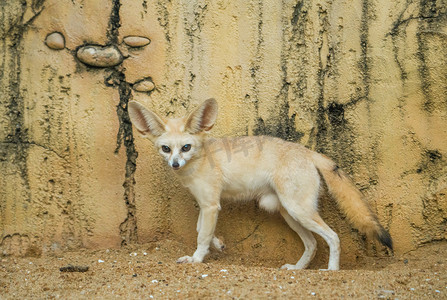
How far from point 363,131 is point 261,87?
1064mm

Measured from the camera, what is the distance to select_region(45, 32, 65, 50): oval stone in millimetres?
4820

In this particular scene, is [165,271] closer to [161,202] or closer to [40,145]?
[161,202]

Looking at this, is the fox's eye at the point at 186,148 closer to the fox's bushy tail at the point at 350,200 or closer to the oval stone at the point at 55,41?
the fox's bushy tail at the point at 350,200

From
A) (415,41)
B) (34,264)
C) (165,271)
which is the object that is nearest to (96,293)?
(165,271)

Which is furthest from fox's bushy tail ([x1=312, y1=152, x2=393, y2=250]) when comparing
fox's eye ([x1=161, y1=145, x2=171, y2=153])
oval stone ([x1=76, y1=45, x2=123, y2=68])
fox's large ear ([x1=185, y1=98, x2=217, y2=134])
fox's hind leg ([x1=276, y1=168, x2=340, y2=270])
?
oval stone ([x1=76, y1=45, x2=123, y2=68])

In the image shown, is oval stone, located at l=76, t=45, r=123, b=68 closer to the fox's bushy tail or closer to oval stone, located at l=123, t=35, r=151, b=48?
oval stone, located at l=123, t=35, r=151, b=48

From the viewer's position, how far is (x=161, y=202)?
4.93 meters

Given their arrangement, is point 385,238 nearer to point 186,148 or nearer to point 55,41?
point 186,148

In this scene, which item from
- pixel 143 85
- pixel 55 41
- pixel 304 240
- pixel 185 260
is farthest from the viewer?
pixel 143 85

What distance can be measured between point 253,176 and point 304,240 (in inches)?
30.4

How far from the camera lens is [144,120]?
14.9 ft

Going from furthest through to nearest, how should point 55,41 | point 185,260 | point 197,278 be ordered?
point 55,41 → point 185,260 → point 197,278

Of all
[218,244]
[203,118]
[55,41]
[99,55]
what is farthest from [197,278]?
[55,41]

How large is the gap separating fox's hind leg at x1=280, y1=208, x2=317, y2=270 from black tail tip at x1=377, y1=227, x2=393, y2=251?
2.05ft
